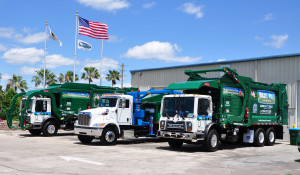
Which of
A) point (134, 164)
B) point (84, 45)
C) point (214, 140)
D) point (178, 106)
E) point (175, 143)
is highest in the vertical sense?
point (84, 45)

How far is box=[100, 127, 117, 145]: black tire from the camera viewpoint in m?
15.9

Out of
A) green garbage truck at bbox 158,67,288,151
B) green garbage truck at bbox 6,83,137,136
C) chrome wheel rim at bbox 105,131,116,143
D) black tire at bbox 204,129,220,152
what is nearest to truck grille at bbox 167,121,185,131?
green garbage truck at bbox 158,67,288,151

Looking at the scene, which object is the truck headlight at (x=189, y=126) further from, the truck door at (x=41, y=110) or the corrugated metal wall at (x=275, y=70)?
the truck door at (x=41, y=110)

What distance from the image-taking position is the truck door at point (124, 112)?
55.6 feet

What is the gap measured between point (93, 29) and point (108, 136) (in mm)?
15810

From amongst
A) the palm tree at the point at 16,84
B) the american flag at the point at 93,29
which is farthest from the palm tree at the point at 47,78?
the american flag at the point at 93,29

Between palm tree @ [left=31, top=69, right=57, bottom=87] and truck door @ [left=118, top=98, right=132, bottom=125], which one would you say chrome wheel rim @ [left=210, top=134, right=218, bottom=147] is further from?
palm tree @ [left=31, top=69, right=57, bottom=87]

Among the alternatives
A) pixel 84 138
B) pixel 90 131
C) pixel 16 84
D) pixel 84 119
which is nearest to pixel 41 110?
pixel 84 138

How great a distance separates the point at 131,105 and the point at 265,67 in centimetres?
990

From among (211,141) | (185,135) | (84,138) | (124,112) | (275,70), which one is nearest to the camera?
(185,135)

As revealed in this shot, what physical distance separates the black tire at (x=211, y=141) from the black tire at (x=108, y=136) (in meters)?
4.85

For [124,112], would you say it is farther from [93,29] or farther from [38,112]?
[93,29]

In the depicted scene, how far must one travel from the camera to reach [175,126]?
1409 centimetres

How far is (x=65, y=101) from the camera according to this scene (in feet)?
73.6
